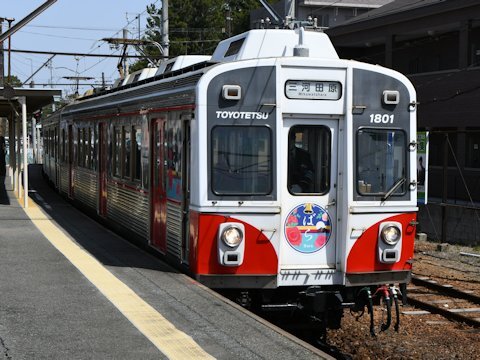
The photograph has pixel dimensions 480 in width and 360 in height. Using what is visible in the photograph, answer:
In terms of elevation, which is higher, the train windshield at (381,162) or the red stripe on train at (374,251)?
the train windshield at (381,162)

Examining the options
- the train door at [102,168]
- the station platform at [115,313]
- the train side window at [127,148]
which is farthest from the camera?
the train door at [102,168]

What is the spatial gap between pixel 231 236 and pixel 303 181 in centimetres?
99

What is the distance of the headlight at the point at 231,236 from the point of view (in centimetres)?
748

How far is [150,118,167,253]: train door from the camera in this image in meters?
9.19

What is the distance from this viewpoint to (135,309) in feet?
23.2

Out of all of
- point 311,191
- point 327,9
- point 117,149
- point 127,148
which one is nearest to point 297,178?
point 311,191

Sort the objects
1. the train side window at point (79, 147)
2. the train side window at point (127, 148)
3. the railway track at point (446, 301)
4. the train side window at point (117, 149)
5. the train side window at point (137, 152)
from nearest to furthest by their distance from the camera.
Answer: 1. the railway track at point (446, 301)
2. the train side window at point (137, 152)
3. the train side window at point (127, 148)
4. the train side window at point (117, 149)
5. the train side window at point (79, 147)

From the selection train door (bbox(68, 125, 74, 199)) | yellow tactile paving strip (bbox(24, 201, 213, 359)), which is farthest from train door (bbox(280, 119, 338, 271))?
train door (bbox(68, 125, 74, 199))

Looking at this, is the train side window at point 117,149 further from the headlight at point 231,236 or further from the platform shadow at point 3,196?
the platform shadow at point 3,196

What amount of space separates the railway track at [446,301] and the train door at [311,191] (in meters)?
2.66

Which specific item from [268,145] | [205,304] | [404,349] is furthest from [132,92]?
[404,349]

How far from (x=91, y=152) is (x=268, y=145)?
8.29 m

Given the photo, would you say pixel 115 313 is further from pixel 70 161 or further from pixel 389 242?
pixel 70 161

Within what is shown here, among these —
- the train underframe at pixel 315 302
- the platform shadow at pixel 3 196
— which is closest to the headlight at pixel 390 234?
the train underframe at pixel 315 302
